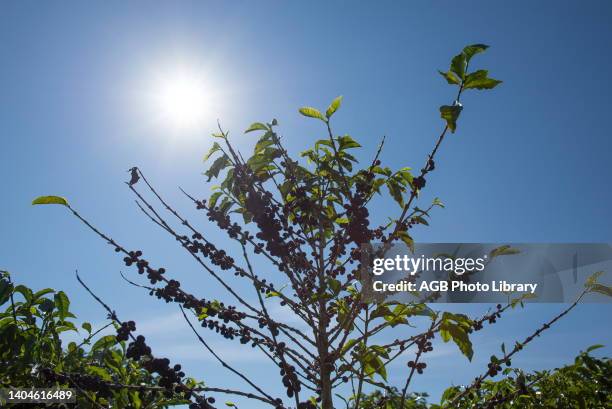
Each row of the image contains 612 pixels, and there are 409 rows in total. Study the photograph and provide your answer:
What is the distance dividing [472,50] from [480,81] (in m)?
0.21

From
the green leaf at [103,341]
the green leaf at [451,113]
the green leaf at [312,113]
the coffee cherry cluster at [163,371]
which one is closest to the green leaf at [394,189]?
the green leaf at [312,113]

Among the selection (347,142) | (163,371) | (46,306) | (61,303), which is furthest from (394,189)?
(46,306)

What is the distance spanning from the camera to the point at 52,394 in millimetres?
4293

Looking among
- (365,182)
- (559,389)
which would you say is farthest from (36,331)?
(559,389)

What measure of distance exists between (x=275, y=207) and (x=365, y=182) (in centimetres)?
78

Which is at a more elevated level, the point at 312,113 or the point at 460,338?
the point at 312,113

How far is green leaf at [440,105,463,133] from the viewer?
3102 mm

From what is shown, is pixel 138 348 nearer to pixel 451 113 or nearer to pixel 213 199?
pixel 213 199

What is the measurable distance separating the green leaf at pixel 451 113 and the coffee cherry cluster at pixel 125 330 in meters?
2.65

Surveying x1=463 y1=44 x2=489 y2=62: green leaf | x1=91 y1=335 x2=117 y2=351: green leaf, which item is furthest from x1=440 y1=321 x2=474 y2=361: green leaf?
x1=91 y1=335 x2=117 y2=351: green leaf

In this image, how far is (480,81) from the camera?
124 inches

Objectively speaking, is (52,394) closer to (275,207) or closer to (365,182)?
(275,207)

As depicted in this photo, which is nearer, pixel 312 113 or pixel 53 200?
pixel 53 200

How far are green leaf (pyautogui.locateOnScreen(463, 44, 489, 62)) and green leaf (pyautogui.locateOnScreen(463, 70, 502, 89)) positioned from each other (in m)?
0.11
